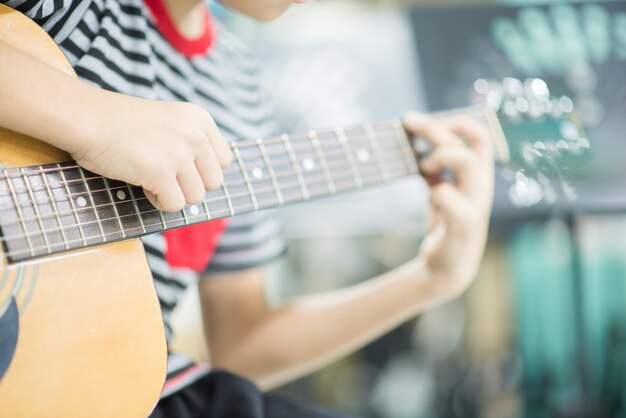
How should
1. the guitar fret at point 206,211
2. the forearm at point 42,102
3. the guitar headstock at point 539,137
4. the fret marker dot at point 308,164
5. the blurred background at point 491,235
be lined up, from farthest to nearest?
the blurred background at point 491,235 < the guitar headstock at point 539,137 < the fret marker dot at point 308,164 < the guitar fret at point 206,211 < the forearm at point 42,102

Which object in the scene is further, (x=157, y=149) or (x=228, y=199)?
(x=228, y=199)

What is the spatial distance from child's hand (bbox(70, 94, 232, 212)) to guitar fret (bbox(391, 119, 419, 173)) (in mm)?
337

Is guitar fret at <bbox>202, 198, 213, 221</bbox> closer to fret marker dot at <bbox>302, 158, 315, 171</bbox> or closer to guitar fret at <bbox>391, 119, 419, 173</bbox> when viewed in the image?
fret marker dot at <bbox>302, 158, 315, 171</bbox>

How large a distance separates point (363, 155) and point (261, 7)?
217 mm

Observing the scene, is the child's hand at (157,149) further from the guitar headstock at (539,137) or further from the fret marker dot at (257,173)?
the guitar headstock at (539,137)

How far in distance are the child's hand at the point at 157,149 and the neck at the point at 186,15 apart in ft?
0.85

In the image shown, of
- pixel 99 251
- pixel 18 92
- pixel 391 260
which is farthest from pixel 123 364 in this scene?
pixel 391 260

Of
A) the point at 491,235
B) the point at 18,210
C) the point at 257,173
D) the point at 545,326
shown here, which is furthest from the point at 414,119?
the point at 545,326

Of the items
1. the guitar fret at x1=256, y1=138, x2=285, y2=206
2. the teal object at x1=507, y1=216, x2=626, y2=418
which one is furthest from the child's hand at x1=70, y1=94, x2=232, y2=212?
the teal object at x1=507, y1=216, x2=626, y2=418

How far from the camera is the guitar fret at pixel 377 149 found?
0.91 m

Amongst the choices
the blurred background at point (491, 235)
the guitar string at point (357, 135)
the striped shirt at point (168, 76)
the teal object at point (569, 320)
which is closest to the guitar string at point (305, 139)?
the guitar string at point (357, 135)

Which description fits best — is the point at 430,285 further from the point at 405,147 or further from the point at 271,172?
the point at 271,172

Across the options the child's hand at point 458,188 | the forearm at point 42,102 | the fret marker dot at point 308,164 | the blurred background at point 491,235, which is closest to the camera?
the forearm at point 42,102

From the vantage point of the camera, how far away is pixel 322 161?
33.3 inches
